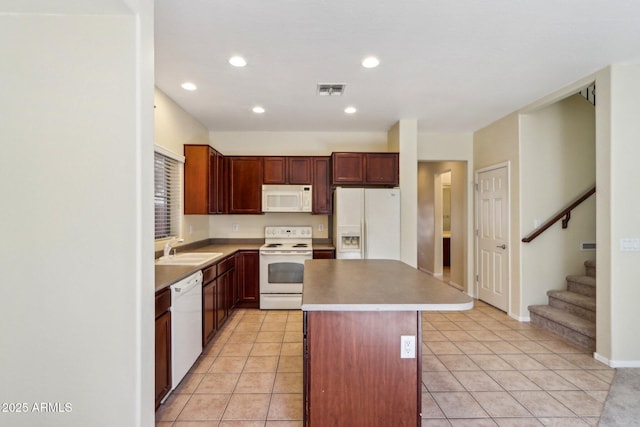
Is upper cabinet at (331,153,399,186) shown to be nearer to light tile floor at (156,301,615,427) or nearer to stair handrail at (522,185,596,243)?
stair handrail at (522,185,596,243)

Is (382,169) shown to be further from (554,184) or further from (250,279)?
(250,279)

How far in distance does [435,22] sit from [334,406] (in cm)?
247

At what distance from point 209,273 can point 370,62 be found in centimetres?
244

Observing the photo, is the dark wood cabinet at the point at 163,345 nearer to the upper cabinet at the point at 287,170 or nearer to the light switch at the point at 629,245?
the upper cabinet at the point at 287,170

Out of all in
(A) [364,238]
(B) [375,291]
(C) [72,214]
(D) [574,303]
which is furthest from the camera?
(A) [364,238]

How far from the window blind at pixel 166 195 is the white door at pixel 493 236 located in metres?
4.19

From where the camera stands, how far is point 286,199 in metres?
4.48

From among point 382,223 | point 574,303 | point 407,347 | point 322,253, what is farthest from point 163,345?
point 574,303

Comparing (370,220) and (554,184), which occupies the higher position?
(554,184)

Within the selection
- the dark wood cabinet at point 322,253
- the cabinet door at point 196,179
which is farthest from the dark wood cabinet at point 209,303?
the dark wood cabinet at point 322,253

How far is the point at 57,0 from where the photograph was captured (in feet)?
4.67

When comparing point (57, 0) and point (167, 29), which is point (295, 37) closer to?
point (167, 29)

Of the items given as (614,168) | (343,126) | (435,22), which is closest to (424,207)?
(343,126)

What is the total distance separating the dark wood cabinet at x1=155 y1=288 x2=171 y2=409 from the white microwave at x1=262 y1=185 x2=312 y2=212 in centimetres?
246
